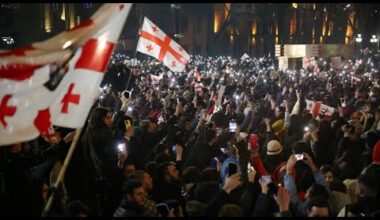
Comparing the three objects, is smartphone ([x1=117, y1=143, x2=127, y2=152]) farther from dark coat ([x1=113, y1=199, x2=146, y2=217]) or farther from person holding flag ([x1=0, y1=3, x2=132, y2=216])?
person holding flag ([x1=0, y1=3, x2=132, y2=216])

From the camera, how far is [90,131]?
24.0 feet

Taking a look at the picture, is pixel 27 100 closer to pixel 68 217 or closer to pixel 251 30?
pixel 68 217

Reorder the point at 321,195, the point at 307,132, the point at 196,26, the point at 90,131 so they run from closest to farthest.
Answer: the point at 321,195
the point at 90,131
the point at 307,132
the point at 196,26

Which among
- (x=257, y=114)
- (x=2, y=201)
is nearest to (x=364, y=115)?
(x=257, y=114)

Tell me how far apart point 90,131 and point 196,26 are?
72.7 meters

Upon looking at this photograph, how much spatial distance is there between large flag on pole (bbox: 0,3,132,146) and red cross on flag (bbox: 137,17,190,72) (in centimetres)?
811

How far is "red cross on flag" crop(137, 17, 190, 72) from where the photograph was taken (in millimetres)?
13141

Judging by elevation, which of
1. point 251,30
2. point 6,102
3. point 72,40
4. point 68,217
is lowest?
point 68,217

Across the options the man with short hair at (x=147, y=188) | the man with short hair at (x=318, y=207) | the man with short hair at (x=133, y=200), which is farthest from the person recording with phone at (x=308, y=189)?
the man with short hair at (x=133, y=200)

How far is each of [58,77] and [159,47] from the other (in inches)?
347

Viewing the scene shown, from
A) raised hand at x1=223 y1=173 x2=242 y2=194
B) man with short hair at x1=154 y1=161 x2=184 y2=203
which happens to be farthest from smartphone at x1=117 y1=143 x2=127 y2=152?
raised hand at x1=223 y1=173 x2=242 y2=194

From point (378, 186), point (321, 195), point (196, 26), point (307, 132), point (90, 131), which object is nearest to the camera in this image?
point (321, 195)

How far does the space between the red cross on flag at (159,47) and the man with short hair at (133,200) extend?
26.3 ft

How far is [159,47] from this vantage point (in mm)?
13609
